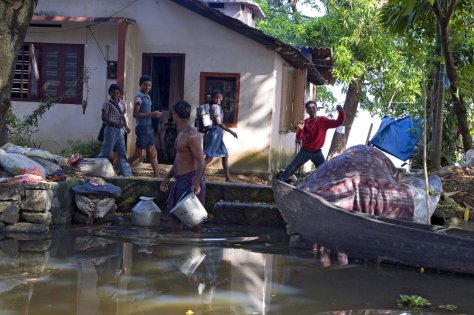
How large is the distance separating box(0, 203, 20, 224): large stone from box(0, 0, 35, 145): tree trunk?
474 centimetres

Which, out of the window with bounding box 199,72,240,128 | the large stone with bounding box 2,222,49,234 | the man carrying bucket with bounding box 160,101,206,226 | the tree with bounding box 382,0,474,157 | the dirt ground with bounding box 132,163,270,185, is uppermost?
the tree with bounding box 382,0,474,157

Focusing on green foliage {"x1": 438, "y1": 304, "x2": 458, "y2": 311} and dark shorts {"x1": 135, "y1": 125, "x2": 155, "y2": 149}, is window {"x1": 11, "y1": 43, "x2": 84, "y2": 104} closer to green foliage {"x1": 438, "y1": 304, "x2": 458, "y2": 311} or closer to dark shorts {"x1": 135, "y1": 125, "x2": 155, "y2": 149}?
dark shorts {"x1": 135, "y1": 125, "x2": 155, "y2": 149}

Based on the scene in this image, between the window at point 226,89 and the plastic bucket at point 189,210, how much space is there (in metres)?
6.49

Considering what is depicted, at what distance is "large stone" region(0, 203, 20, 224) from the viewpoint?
891cm

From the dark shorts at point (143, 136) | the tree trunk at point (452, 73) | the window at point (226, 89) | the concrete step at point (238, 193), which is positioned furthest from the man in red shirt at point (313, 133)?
the window at point (226, 89)

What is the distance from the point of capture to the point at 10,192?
8.94 metres

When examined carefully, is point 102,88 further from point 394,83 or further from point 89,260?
point 394,83

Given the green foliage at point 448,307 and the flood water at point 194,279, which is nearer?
the flood water at point 194,279

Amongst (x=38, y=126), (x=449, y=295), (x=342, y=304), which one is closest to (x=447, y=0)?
(x=449, y=295)

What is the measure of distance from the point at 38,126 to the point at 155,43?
331 centimetres

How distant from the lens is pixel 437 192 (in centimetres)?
934

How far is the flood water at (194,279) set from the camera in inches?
218

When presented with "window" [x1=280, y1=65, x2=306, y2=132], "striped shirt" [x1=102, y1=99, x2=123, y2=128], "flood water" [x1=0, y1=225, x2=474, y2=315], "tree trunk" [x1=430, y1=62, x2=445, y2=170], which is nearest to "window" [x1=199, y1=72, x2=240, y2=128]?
"window" [x1=280, y1=65, x2=306, y2=132]

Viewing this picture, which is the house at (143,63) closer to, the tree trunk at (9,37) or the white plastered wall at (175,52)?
the white plastered wall at (175,52)
